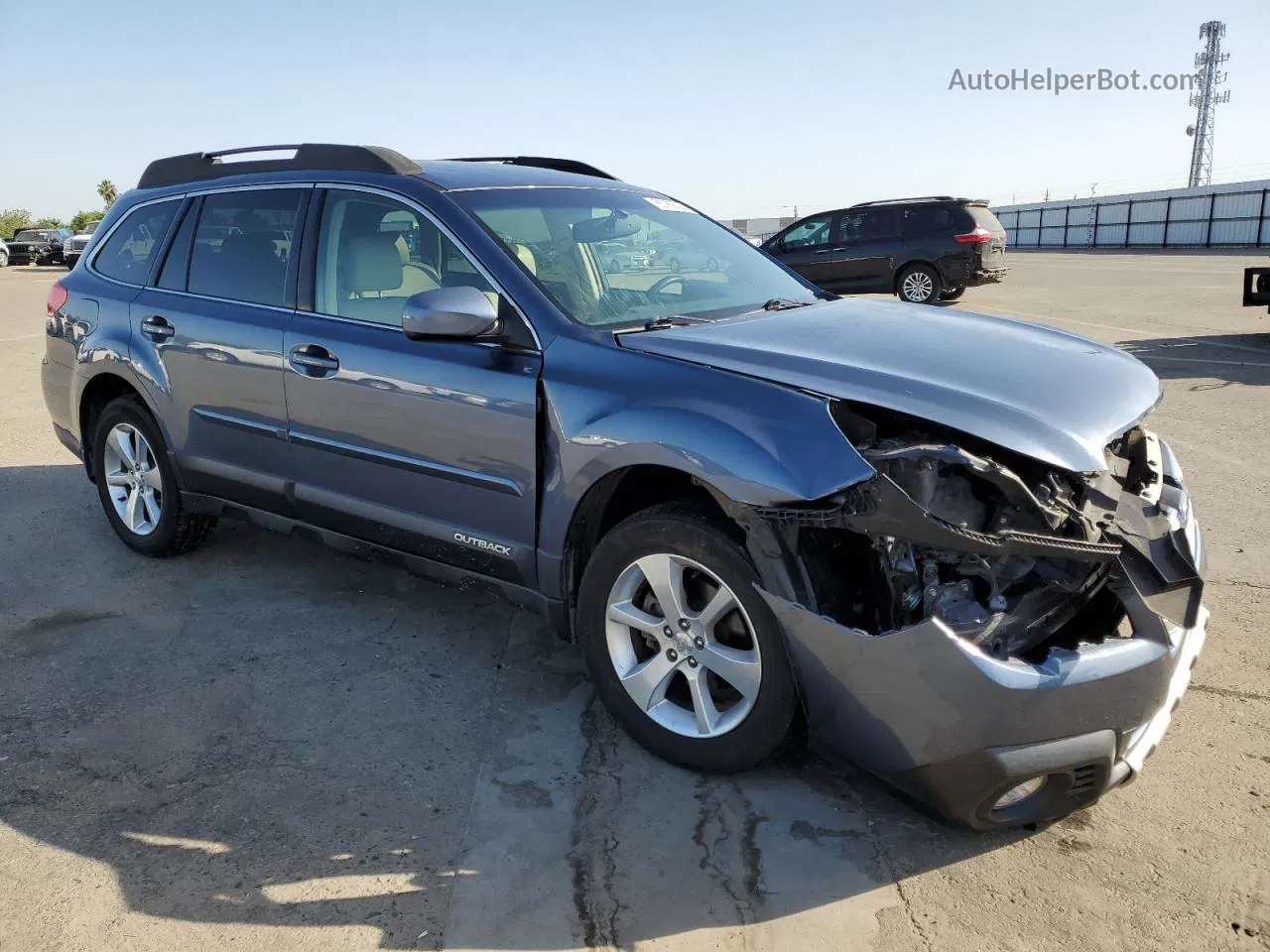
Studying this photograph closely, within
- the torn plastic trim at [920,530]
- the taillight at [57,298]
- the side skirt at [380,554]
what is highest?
the taillight at [57,298]

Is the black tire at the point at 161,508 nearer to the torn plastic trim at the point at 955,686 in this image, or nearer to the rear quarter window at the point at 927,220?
the torn plastic trim at the point at 955,686

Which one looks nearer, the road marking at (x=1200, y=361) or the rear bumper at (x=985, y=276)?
the road marking at (x=1200, y=361)

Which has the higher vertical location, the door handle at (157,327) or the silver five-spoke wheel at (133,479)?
the door handle at (157,327)

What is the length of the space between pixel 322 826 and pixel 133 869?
19.4 inches

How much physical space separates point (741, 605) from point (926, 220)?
15.2 metres

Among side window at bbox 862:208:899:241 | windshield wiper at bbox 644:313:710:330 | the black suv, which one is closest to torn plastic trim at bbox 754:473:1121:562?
windshield wiper at bbox 644:313:710:330

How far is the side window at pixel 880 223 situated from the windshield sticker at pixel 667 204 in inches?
516

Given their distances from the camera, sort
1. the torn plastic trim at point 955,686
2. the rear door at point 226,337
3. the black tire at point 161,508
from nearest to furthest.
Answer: the torn plastic trim at point 955,686 → the rear door at point 226,337 → the black tire at point 161,508

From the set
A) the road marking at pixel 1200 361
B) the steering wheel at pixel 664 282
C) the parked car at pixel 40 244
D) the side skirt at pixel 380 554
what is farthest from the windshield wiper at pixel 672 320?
the parked car at pixel 40 244

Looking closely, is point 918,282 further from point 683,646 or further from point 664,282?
point 683,646

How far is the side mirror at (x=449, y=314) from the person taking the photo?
10.8 ft

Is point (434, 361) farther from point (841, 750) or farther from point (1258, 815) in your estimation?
point (1258, 815)

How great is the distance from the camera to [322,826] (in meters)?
2.93

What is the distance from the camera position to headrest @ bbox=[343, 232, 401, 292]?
3.92 meters
